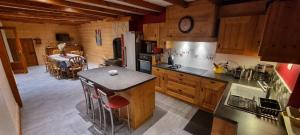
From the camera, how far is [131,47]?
432 centimetres

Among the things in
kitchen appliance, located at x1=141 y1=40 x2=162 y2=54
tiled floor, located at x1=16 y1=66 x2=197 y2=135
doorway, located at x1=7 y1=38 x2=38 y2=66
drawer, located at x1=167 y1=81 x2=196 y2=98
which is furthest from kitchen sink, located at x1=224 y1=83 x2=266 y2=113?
doorway, located at x1=7 y1=38 x2=38 y2=66

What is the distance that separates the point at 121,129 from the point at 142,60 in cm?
225

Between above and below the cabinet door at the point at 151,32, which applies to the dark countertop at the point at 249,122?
below

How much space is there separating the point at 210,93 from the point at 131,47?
9.02 feet

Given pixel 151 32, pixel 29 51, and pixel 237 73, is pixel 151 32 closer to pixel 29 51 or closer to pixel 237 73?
pixel 237 73

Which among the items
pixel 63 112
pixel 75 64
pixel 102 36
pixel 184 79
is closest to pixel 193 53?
pixel 184 79

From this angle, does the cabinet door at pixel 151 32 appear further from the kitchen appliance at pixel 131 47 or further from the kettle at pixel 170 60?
the kettle at pixel 170 60

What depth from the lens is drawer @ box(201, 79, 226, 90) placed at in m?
2.57

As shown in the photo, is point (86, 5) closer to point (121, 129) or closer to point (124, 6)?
point (124, 6)

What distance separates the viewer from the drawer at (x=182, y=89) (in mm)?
3084

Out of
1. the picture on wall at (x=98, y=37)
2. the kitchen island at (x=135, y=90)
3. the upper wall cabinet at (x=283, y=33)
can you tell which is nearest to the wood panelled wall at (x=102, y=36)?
the picture on wall at (x=98, y=37)

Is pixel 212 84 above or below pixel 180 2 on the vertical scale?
below

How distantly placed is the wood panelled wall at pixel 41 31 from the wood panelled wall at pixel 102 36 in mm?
960

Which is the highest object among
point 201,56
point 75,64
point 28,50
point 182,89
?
point 201,56
